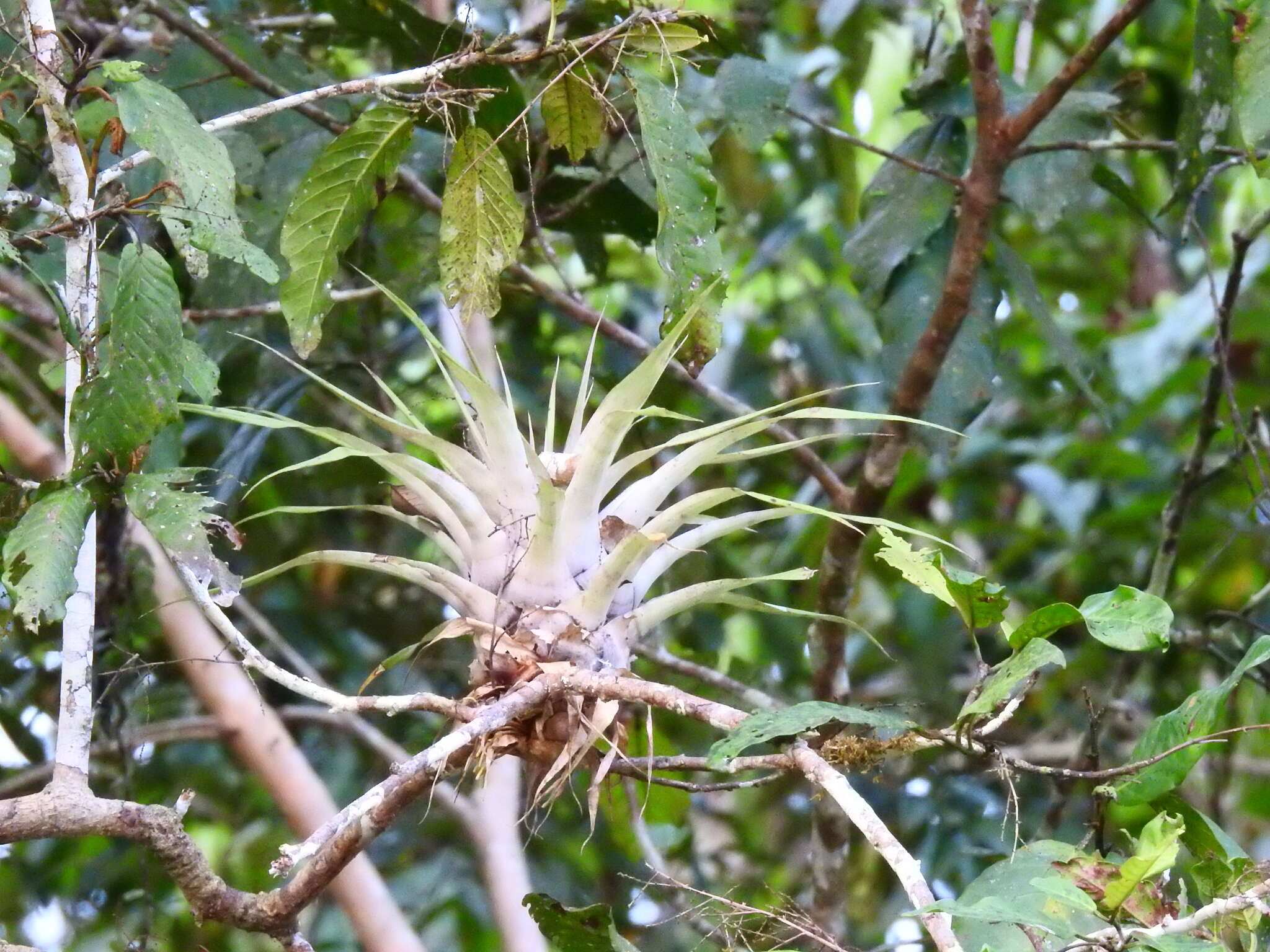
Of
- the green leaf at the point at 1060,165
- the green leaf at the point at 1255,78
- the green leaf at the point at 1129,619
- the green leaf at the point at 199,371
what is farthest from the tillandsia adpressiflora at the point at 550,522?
the green leaf at the point at 1060,165

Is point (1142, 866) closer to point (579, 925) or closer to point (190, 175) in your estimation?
point (579, 925)

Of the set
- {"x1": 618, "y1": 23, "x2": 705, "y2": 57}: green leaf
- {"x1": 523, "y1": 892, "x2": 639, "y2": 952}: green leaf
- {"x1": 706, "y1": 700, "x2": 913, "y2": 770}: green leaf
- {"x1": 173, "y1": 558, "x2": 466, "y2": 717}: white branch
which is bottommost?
{"x1": 523, "y1": 892, "x2": 639, "y2": 952}: green leaf

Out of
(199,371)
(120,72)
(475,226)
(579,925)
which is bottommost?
(579,925)

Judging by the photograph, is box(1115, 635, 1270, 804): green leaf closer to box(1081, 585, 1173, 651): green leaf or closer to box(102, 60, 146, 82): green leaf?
box(1081, 585, 1173, 651): green leaf

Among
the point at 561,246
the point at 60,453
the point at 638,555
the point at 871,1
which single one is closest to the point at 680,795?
the point at 638,555

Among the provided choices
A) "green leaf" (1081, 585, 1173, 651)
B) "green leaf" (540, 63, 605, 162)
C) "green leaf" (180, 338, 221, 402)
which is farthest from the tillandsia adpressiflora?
"green leaf" (540, 63, 605, 162)

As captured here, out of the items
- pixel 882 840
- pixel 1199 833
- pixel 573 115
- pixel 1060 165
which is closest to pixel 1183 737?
pixel 1199 833
